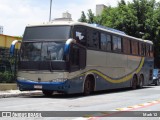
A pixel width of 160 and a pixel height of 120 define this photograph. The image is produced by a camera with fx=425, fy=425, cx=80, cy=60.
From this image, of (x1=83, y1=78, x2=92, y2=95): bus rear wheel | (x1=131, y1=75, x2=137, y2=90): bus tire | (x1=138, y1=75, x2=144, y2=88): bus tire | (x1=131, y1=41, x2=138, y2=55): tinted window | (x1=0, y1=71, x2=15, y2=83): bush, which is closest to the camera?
(x1=83, y1=78, x2=92, y2=95): bus rear wheel

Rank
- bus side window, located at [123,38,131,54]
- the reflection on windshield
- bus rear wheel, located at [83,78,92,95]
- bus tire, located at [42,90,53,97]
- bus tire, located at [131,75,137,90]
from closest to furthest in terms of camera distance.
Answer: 1. the reflection on windshield
2. bus rear wheel, located at [83,78,92,95]
3. bus tire, located at [42,90,53,97]
4. bus side window, located at [123,38,131,54]
5. bus tire, located at [131,75,137,90]

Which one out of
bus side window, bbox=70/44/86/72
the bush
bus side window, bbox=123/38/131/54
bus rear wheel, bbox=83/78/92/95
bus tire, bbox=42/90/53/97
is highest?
bus side window, bbox=123/38/131/54

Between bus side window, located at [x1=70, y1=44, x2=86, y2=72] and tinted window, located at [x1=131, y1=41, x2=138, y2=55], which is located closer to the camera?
Result: bus side window, located at [x1=70, y1=44, x2=86, y2=72]

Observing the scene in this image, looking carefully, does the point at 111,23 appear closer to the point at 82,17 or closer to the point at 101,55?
the point at 82,17

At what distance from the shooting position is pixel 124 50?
2586cm

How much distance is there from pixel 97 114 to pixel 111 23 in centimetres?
3363

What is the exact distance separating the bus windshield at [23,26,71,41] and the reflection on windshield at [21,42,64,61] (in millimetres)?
305

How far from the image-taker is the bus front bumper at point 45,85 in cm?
1862

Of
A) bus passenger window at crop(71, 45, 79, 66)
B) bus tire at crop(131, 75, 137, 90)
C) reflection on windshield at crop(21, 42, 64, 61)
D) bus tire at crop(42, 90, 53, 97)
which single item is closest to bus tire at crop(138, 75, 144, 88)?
bus tire at crop(131, 75, 137, 90)

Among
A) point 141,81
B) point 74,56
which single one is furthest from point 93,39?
point 141,81

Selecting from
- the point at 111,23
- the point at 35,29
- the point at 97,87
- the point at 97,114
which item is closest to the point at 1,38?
the point at 35,29

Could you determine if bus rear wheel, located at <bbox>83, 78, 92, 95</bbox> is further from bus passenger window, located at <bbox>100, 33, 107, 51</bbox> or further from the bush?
the bush

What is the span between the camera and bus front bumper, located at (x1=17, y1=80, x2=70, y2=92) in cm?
1862

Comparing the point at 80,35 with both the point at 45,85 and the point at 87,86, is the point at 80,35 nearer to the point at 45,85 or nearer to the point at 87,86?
the point at 87,86
